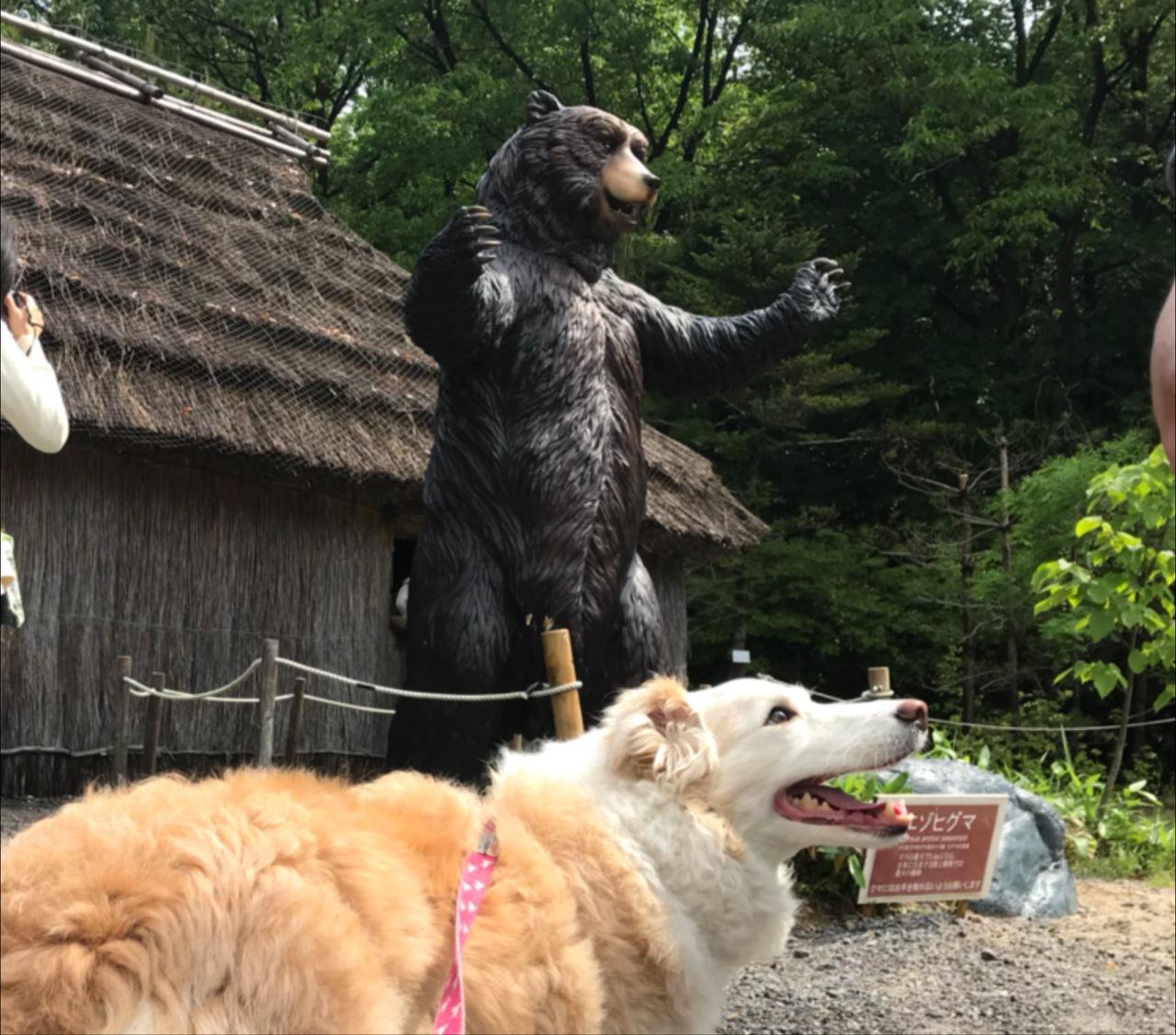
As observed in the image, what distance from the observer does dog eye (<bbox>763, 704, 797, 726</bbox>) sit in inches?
128

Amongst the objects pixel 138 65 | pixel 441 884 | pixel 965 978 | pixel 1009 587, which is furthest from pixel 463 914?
pixel 1009 587

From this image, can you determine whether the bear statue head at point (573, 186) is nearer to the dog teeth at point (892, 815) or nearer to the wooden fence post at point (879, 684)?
the wooden fence post at point (879, 684)

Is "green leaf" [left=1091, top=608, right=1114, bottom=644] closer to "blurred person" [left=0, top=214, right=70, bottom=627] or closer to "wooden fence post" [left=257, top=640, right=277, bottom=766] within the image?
"wooden fence post" [left=257, top=640, right=277, bottom=766]

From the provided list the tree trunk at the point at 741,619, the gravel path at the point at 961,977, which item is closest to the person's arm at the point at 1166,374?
the gravel path at the point at 961,977

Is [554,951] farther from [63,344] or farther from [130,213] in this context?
[130,213]

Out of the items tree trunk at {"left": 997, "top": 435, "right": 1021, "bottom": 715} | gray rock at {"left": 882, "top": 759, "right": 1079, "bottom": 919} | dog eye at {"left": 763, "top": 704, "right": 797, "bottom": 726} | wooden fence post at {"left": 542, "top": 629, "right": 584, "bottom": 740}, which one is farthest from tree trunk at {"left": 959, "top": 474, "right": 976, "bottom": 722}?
dog eye at {"left": 763, "top": 704, "right": 797, "bottom": 726}

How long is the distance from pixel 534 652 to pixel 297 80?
20.1 meters

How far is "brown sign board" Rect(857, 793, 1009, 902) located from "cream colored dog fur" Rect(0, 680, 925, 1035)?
3531mm

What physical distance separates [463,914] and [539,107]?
324 centimetres

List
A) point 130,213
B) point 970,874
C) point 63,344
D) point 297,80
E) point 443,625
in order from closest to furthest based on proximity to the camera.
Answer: point 443,625 → point 970,874 → point 63,344 → point 130,213 → point 297,80

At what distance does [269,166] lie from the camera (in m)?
13.1

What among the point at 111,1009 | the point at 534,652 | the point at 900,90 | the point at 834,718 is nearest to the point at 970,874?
the point at 534,652

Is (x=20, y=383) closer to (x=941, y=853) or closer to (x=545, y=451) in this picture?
(x=545, y=451)

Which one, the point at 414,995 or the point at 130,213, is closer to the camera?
the point at 414,995
